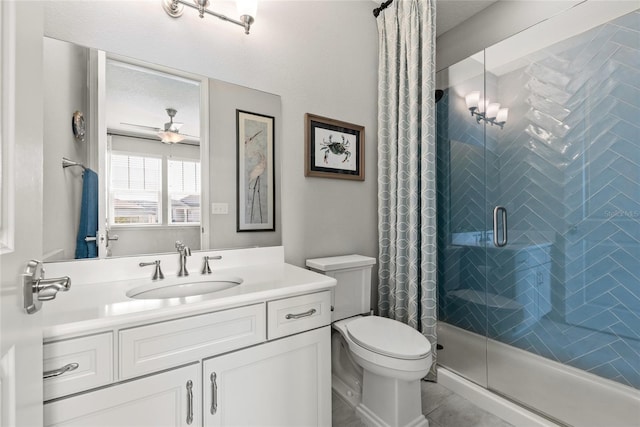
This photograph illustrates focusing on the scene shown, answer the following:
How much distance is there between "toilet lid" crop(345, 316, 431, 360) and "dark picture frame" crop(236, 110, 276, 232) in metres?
0.75

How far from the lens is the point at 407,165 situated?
1961 millimetres

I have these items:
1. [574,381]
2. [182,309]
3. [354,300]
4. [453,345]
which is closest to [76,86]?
[182,309]

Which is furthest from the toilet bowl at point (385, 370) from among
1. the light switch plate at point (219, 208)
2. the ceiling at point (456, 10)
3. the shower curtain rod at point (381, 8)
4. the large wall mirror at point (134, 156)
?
the ceiling at point (456, 10)

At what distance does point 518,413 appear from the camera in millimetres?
1488

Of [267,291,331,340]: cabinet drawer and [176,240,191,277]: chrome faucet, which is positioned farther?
[176,240,191,277]: chrome faucet

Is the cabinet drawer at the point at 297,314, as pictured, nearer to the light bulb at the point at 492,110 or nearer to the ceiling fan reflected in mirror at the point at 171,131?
the ceiling fan reflected in mirror at the point at 171,131

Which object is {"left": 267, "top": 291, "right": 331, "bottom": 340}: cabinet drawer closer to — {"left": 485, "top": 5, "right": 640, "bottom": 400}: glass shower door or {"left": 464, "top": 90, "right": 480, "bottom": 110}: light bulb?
{"left": 485, "top": 5, "right": 640, "bottom": 400}: glass shower door

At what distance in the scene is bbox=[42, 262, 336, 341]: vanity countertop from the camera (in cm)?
81

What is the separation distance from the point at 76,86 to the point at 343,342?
71.2 inches

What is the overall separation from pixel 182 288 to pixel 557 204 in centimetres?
227

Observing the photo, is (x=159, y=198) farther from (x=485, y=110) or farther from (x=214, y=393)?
(x=485, y=110)

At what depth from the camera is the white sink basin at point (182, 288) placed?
121cm

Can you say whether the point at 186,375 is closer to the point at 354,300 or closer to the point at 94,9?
the point at 354,300

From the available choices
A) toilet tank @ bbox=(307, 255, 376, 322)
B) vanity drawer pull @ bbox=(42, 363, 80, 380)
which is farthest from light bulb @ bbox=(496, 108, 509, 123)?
vanity drawer pull @ bbox=(42, 363, 80, 380)
